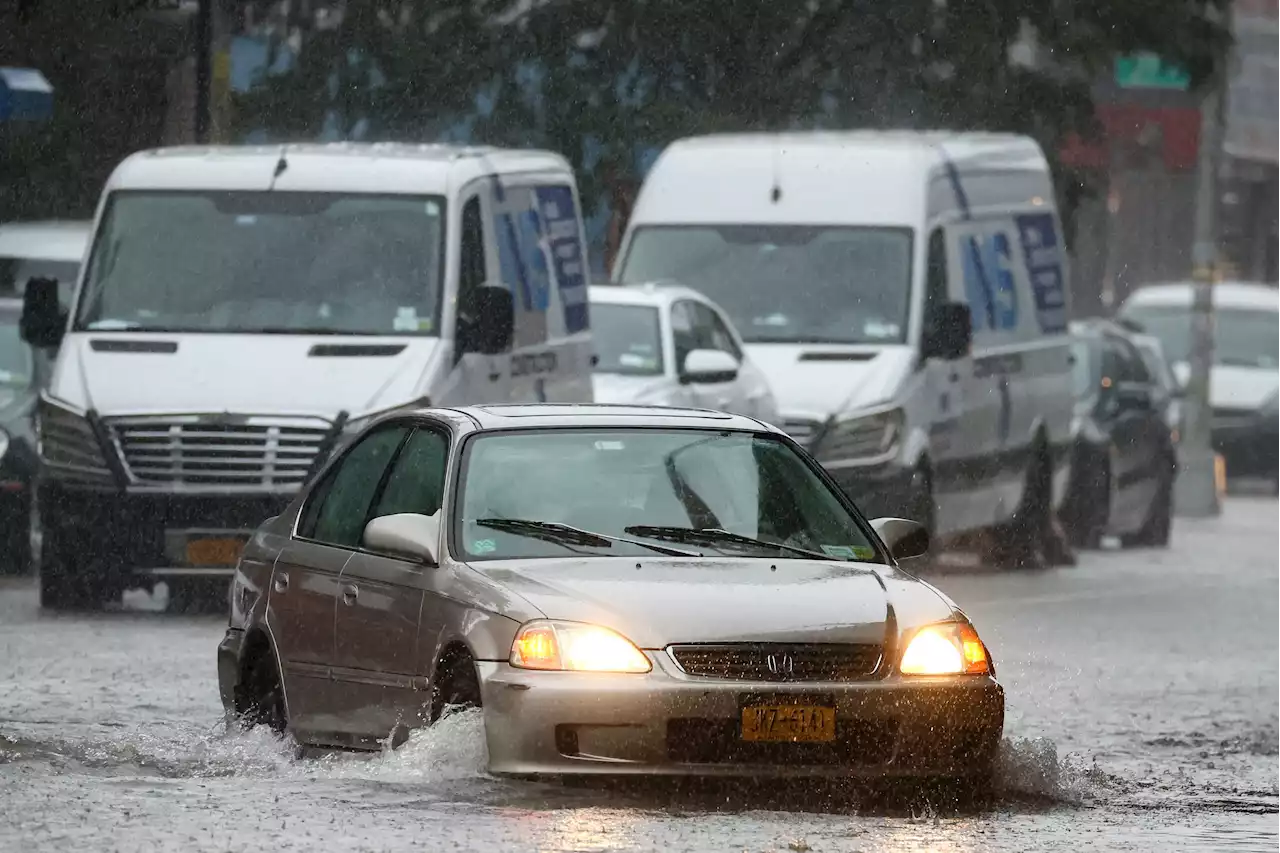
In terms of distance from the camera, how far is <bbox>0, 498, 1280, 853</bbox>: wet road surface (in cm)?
949

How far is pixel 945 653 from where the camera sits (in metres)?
10.3

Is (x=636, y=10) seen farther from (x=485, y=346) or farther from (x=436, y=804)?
(x=436, y=804)

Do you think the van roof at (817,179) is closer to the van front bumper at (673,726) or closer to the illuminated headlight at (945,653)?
the illuminated headlight at (945,653)

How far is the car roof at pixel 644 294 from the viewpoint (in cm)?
2172

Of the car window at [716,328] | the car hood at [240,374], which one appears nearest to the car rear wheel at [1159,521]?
the car window at [716,328]

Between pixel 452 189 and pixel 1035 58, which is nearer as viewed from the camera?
pixel 452 189

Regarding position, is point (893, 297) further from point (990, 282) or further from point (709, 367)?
point (709, 367)

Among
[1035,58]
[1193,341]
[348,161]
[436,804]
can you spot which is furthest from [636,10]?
[436,804]

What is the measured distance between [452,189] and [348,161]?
0.80m

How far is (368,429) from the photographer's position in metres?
11.9

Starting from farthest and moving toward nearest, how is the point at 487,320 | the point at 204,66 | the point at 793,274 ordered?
1. the point at 204,66
2. the point at 793,274
3. the point at 487,320

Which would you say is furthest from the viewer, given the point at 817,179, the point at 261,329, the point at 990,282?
the point at 990,282

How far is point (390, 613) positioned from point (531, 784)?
31.2 inches

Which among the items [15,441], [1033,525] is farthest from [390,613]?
[1033,525]
